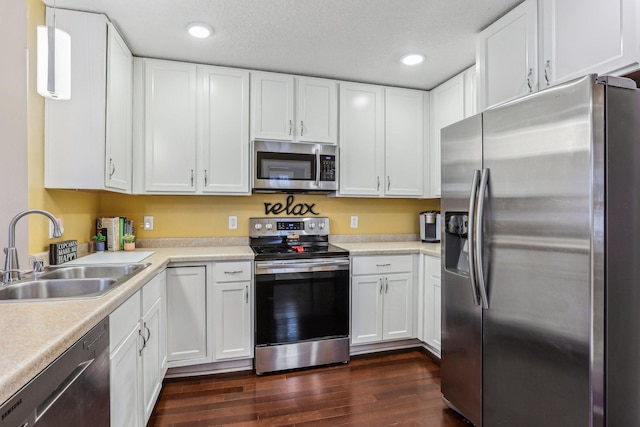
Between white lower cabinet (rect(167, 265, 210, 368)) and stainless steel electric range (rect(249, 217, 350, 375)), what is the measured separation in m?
0.38

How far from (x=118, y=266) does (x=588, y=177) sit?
7.36 feet

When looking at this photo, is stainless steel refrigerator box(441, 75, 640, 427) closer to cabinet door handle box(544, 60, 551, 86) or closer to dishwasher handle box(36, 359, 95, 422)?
cabinet door handle box(544, 60, 551, 86)

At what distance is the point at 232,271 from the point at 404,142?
1.94m

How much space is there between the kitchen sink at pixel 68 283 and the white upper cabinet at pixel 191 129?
2.89 feet

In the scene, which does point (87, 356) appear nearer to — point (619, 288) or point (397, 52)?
point (619, 288)

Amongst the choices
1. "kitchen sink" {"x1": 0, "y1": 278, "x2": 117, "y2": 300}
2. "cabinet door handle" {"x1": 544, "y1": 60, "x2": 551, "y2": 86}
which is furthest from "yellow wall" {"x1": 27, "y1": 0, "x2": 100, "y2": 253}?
"cabinet door handle" {"x1": 544, "y1": 60, "x2": 551, "y2": 86}

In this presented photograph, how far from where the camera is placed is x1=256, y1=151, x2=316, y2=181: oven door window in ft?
9.02

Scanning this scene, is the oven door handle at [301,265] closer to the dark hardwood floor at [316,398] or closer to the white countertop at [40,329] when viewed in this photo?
the dark hardwood floor at [316,398]

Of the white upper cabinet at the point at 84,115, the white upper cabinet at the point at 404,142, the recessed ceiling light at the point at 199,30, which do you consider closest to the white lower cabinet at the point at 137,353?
the white upper cabinet at the point at 84,115

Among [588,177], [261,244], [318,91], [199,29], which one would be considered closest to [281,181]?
[261,244]

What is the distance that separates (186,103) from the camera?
8.61ft

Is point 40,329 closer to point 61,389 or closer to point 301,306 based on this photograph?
point 61,389

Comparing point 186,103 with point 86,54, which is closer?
point 86,54

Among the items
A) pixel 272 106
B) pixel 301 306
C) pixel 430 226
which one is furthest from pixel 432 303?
pixel 272 106
